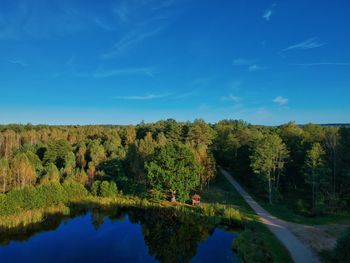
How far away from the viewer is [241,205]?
3775 cm

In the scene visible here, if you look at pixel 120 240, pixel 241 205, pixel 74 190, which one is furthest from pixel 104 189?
pixel 241 205

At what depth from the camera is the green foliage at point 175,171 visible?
38.7 meters

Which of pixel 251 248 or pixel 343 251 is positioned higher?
pixel 343 251

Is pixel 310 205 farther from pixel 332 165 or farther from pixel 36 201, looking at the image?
pixel 36 201

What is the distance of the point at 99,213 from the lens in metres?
37.8

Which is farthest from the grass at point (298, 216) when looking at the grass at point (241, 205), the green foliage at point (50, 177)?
the green foliage at point (50, 177)

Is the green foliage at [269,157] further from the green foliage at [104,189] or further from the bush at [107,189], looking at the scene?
the bush at [107,189]

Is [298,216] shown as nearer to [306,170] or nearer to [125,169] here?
[306,170]

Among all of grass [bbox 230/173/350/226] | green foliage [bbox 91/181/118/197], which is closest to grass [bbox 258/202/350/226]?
grass [bbox 230/173/350/226]

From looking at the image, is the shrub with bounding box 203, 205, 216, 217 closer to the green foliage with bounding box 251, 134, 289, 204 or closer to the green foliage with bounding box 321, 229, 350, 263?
the green foliage with bounding box 251, 134, 289, 204

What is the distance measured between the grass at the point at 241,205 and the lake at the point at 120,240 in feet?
9.17

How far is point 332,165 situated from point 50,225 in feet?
109

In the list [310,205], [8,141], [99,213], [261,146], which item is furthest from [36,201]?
[8,141]

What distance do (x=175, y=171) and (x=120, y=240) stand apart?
39.5 feet
